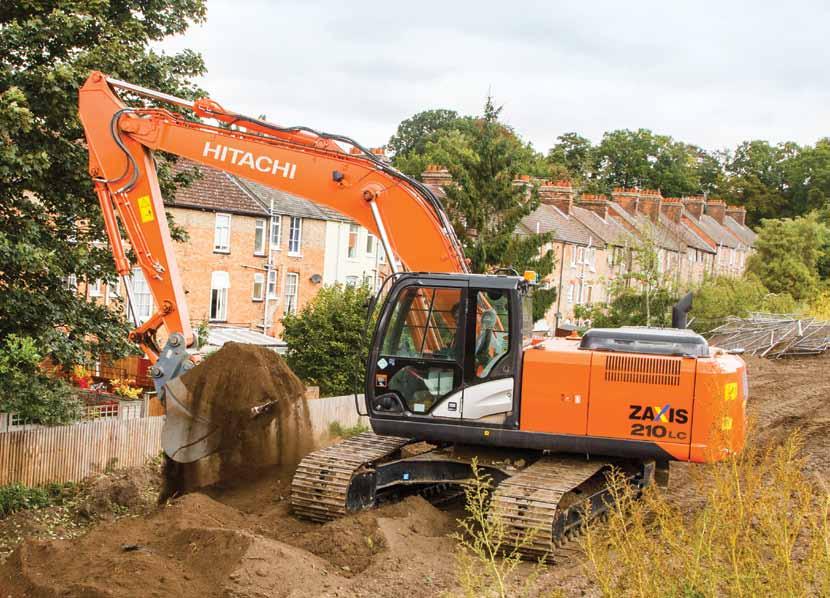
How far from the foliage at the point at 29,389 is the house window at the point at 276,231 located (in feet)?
70.0

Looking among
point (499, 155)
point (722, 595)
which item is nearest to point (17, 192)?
point (722, 595)

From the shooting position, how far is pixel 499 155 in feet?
96.0

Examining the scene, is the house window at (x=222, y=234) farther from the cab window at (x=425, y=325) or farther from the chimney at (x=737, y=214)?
the chimney at (x=737, y=214)

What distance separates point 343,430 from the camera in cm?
1944

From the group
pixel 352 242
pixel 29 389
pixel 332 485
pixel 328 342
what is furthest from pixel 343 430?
pixel 352 242

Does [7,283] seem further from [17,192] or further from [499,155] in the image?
[499,155]

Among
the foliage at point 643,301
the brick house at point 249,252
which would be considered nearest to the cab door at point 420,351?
the brick house at point 249,252

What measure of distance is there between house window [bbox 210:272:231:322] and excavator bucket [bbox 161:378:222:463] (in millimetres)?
23276

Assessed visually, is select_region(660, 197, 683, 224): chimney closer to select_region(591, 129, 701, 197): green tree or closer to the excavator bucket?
select_region(591, 129, 701, 197): green tree

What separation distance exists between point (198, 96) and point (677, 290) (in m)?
25.0

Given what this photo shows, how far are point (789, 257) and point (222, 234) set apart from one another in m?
33.9

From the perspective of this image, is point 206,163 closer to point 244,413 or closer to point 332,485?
point 244,413

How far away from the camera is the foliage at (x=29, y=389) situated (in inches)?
516

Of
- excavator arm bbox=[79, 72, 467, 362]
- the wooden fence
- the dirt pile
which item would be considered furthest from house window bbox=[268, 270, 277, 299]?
excavator arm bbox=[79, 72, 467, 362]
